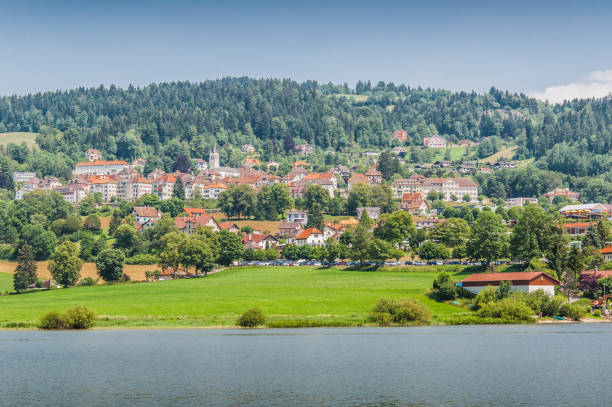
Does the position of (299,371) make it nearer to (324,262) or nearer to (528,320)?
(528,320)

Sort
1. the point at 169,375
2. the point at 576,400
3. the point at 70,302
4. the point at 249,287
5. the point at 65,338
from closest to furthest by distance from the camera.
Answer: the point at 576,400 < the point at 169,375 < the point at 65,338 < the point at 70,302 < the point at 249,287

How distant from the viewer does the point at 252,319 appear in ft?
284

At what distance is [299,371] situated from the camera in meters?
55.3

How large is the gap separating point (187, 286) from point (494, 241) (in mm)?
47411

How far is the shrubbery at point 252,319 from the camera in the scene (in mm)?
86562

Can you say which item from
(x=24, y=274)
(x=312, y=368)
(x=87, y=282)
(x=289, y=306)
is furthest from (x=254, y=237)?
(x=312, y=368)

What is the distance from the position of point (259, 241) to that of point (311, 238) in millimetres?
12400

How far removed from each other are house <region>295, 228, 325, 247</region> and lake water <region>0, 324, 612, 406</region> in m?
104

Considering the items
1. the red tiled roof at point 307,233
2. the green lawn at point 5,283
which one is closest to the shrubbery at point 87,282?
the green lawn at point 5,283

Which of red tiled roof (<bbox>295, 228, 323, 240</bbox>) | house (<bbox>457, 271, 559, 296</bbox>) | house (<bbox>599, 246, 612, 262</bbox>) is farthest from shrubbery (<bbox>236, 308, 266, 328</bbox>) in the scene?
red tiled roof (<bbox>295, 228, 323, 240</bbox>)

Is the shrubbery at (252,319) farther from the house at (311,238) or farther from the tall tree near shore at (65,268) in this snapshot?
the house at (311,238)

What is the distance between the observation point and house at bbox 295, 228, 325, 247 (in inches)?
7293

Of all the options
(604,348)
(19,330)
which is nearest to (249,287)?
(19,330)

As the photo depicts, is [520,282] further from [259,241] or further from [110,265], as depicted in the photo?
[259,241]
